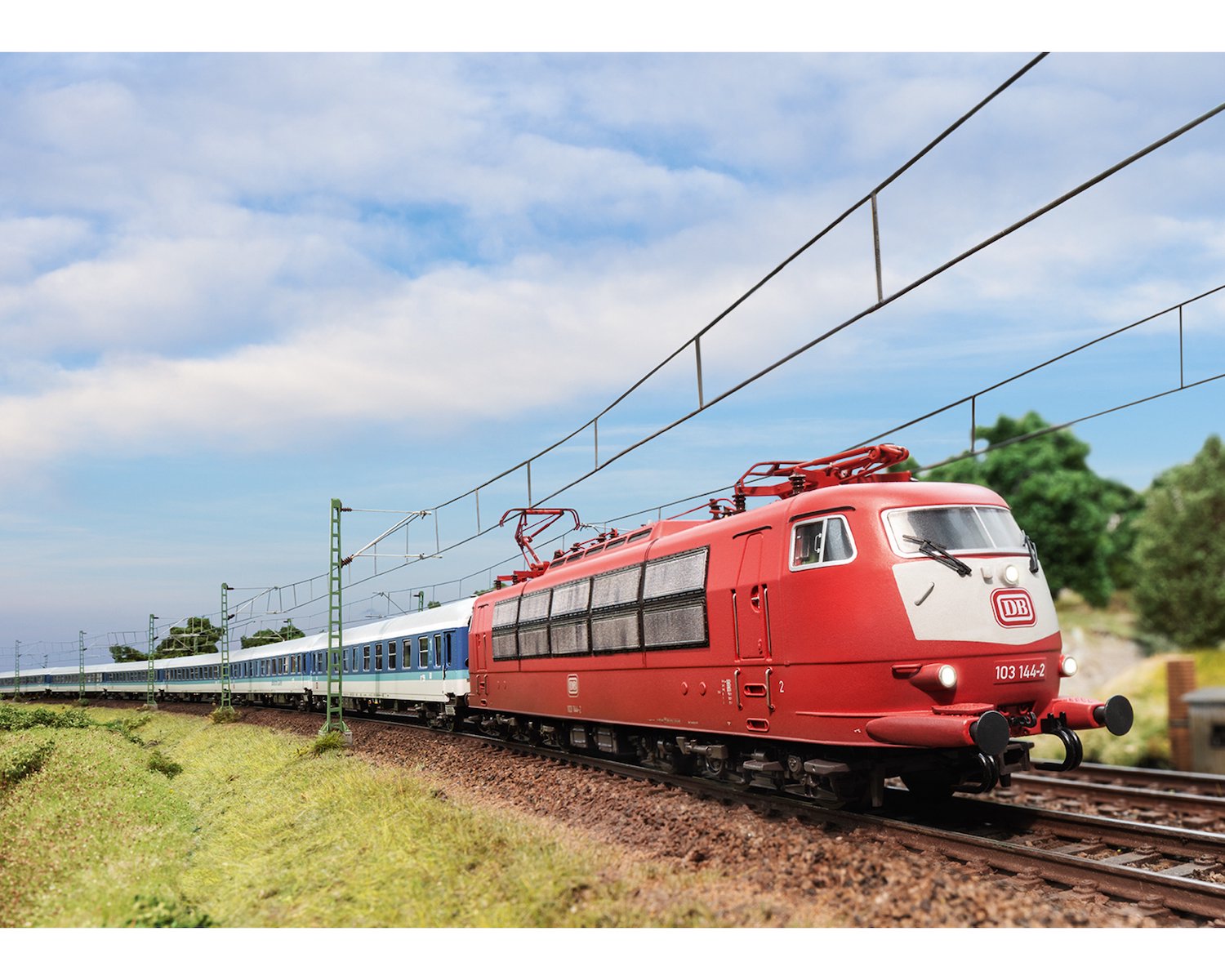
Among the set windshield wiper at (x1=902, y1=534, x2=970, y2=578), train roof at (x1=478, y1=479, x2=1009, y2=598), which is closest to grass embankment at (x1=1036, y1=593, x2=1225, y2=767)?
train roof at (x1=478, y1=479, x2=1009, y2=598)

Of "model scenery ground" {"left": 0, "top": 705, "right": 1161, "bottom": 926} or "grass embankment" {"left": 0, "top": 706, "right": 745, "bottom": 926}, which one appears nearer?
"model scenery ground" {"left": 0, "top": 705, "right": 1161, "bottom": 926}

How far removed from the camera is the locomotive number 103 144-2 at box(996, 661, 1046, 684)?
34.9 ft

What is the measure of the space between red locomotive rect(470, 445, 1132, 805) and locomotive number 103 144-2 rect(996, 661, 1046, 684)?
2 cm

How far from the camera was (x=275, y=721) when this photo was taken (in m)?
37.2

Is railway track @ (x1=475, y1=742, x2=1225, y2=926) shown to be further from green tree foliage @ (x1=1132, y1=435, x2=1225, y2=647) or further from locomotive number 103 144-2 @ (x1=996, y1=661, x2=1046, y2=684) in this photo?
green tree foliage @ (x1=1132, y1=435, x2=1225, y2=647)

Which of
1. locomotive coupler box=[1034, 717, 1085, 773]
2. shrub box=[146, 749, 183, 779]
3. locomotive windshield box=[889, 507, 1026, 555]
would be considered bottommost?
shrub box=[146, 749, 183, 779]

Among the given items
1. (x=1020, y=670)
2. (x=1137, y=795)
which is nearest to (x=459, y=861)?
(x=1020, y=670)

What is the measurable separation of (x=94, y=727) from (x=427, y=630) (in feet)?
66.3

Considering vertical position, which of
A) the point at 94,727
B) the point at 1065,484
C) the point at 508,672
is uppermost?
the point at 1065,484

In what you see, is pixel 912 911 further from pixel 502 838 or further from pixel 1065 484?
pixel 1065 484

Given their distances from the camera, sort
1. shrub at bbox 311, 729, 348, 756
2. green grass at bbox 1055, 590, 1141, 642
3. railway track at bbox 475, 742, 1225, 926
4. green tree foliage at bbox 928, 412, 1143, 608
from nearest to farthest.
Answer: railway track at bbox 475, 742, 1225, 926, shrub at bbox 311, 729, 348, 756, green grass at bbox 1055, 590, 1141, 642, green tree foliage at bbox 928, 412, 1143, 608

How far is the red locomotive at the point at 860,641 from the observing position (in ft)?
34.0

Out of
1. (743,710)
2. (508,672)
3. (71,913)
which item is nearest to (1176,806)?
(743,710)

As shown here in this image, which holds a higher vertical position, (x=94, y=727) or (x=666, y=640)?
(x=666, y=640)
